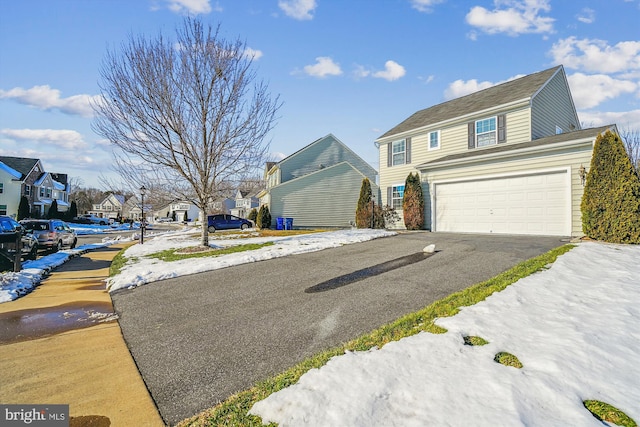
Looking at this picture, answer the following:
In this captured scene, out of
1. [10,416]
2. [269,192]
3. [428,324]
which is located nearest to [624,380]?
[428,324]

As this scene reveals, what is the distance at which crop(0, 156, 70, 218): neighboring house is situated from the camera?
3238 centimetres

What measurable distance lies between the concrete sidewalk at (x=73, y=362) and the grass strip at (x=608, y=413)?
10.8ft

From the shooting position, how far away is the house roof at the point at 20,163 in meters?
34.8

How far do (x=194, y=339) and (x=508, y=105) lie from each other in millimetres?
14805

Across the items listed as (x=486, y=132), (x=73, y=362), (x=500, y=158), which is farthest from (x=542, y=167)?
(x=73, y=362)

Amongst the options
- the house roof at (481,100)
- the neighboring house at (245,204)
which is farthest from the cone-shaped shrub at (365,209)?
the neighboring house at (245,204)

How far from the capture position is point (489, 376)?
2498mm

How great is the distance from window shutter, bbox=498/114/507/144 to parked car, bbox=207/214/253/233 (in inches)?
768

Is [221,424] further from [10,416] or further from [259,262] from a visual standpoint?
[259,262]

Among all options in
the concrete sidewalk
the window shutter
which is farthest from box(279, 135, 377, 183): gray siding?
the concrete sidewalk

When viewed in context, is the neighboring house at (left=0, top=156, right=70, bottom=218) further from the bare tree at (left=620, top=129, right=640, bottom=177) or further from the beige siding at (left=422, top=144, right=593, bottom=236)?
the bare tree at (left=620, top=129, right=640, bottom=177)

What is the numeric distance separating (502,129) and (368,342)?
13592 mm

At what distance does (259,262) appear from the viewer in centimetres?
859

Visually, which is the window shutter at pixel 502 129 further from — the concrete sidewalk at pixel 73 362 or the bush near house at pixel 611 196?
the concrete sidewalk at pixel 73 362
